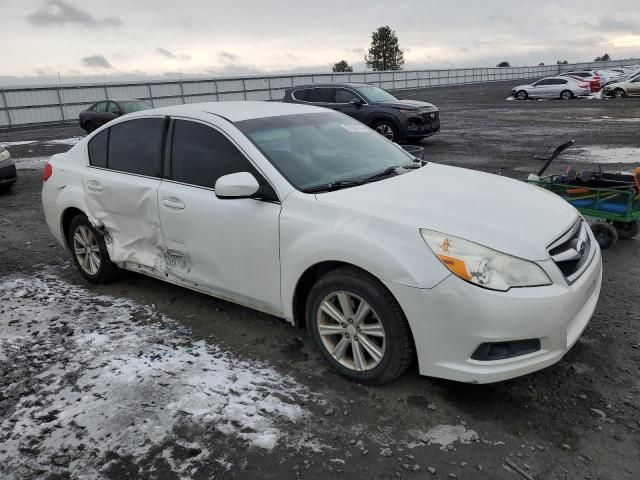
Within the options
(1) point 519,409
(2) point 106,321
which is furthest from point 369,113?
(1) point 519,409

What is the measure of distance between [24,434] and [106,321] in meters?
1.41

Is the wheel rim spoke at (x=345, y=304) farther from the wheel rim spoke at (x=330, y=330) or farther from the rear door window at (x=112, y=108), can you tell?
the rear door window at (x=112, y=108)

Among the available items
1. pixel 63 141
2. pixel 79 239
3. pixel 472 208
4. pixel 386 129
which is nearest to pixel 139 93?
pixel 63 141

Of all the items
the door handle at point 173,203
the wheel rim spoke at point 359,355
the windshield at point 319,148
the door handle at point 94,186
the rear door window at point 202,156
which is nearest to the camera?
the wheel rim spoke at point 359,355

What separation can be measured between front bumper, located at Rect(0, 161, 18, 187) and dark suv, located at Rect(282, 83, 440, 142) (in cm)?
750

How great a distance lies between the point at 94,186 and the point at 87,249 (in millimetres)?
691

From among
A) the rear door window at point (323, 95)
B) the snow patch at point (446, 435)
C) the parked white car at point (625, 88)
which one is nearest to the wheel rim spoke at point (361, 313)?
the snow patch at point (446, 435)

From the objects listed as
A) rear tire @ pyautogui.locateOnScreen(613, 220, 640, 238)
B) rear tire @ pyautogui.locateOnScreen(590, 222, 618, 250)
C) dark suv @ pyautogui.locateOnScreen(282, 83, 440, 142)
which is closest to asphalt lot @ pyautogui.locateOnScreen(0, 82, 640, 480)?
rear tire @ pyautogui.locateOnScreen(590, 222, 618, 250)

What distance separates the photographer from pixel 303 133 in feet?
13.2

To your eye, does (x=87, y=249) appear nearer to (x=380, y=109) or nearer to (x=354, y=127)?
(x=354, y=127)

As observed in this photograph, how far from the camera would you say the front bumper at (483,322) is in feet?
8.83

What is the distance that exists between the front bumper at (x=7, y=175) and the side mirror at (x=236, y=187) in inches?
317

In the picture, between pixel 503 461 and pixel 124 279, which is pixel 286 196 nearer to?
pixel 503 461

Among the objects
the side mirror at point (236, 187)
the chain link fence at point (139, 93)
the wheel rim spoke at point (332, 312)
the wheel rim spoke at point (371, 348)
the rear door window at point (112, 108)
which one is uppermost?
the chain link fence at point (139, 93)
